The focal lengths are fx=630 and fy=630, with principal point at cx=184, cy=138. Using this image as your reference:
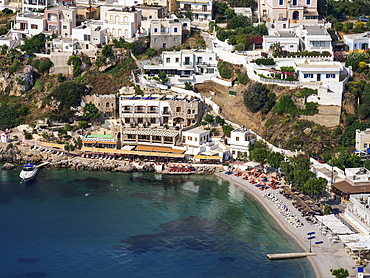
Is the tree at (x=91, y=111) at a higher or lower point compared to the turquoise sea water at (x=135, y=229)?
higher

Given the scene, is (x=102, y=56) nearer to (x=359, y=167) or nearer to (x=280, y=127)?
(x=280, y=127)

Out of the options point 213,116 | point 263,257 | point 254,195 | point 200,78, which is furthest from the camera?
point 200,78

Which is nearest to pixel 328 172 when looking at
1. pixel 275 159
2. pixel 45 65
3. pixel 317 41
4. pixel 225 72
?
pixel 275 159

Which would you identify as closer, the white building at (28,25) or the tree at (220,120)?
the tree at (220,120)

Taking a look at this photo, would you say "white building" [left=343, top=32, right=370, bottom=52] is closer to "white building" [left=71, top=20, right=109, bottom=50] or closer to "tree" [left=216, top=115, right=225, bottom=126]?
"tree" [left=216, top=115, right=225, bottom=126]

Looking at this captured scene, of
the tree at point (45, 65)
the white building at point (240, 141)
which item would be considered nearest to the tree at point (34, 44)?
the tree at point (45, 65)

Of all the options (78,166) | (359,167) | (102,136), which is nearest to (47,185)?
(78,166)

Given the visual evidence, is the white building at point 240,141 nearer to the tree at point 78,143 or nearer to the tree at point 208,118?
the tree at point 208,118

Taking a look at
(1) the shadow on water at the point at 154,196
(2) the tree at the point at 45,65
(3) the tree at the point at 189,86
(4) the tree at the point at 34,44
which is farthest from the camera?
(4) the tree at the point at 34,44
